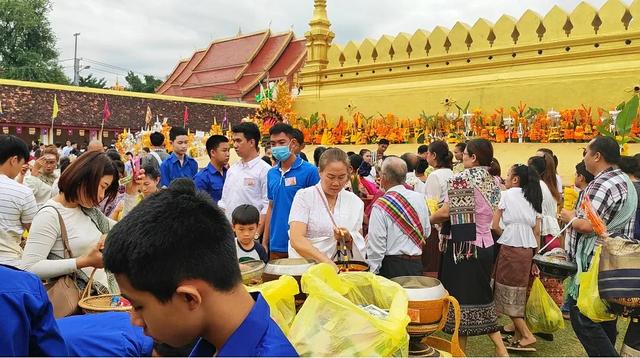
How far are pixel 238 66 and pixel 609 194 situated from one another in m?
31.2

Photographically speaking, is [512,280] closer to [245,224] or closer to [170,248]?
[245,224]

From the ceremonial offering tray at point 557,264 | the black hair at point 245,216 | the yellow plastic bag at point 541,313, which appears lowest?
the yellow plastic bag at point 541,313

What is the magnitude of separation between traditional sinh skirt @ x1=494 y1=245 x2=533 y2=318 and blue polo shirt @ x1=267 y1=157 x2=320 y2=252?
5.84 ft

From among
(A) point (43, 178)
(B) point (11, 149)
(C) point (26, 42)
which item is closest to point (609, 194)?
(B) point (11, 149)

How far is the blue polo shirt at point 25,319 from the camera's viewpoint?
136 centimetres

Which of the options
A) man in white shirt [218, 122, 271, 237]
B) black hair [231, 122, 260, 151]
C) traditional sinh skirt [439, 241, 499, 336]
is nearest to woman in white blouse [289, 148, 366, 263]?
traditional sinh skirt [439, 241, 499, 336]

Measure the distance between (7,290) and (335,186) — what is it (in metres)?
2.35

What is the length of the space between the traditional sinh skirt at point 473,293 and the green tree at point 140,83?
5083 cm

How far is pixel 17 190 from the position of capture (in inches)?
142

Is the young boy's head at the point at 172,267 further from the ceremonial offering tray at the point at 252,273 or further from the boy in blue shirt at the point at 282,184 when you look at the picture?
the boy in blue shirt at the point at 282,184

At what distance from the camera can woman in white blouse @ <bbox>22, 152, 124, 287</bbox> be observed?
8.66ft

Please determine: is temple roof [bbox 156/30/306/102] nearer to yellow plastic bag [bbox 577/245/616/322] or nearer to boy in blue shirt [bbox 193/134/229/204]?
boy in blue shirt [bbox 193/134/229/204]

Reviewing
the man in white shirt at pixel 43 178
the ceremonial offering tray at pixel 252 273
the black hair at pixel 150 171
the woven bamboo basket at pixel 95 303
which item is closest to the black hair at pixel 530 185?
the ceremonial offering tray at pixel 252 273

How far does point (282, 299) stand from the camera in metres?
2.21
